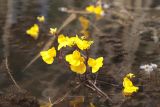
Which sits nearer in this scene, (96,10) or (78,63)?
(78,63)

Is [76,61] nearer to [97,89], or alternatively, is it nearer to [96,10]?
[97,89]

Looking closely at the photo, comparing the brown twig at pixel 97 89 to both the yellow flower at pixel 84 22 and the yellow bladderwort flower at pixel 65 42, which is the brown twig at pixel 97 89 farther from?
the yellow flower at pixel 84 22

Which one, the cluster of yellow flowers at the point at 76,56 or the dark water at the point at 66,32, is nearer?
the cluster of yellow flowers at the point at 76,56

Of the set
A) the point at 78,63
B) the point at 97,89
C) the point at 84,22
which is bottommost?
the point at 97,89

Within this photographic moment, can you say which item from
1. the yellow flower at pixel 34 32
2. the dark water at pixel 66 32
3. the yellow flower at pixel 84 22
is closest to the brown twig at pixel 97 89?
the dark water at pixel 66 32

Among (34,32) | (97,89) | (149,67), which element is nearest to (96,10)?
(34,32)

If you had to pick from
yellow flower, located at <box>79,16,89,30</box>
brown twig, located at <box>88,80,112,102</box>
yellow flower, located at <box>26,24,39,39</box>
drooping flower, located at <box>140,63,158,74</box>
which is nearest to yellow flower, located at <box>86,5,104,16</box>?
yellow flower, located at <box>79,16,89,30</box>
